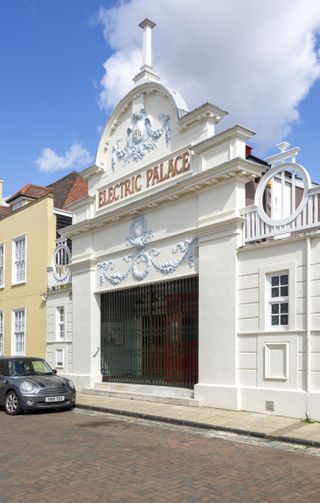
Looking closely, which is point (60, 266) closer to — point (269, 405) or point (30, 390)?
point (30, 390)

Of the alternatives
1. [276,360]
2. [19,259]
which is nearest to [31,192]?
[19,259]

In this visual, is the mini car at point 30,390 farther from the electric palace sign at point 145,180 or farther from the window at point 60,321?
the electric palace sign at point 145,180

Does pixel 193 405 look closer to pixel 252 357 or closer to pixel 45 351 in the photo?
pixel 252 357

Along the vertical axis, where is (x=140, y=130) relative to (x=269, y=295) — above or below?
above

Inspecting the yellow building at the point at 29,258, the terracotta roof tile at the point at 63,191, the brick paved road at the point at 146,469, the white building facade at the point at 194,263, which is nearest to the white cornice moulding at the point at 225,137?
the white building facade at the point at 194,263

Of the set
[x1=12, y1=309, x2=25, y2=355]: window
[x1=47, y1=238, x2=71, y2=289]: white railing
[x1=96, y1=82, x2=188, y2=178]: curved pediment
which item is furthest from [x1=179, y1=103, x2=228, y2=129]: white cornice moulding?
[x1=12, y1=309, x2=25, y2=355]: window

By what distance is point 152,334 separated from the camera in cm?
1489

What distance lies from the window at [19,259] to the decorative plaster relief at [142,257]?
7.12m

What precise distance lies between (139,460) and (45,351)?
42.0 ft

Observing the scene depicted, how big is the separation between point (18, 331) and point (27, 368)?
8903mm

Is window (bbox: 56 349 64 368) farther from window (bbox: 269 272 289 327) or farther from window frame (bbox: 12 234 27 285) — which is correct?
window (bbox: 269 272 289 327)

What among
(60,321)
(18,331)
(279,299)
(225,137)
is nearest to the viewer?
(279,299)

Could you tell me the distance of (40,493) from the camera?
6160 millimetres

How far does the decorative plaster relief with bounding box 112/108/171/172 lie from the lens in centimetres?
1477
